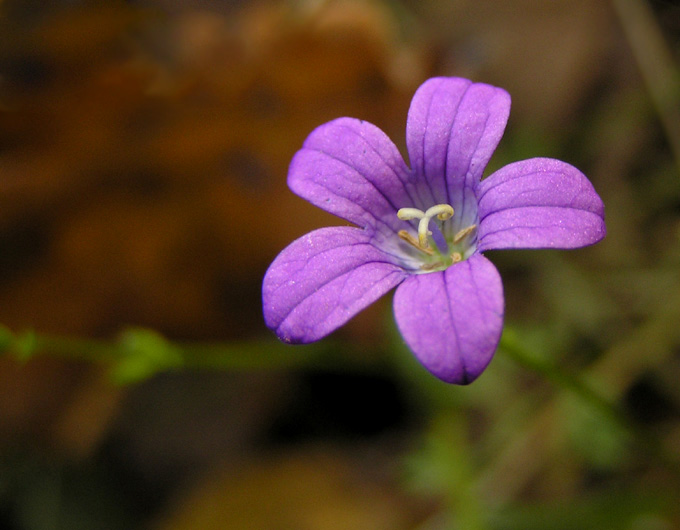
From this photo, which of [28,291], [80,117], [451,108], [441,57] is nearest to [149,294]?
[28,291]

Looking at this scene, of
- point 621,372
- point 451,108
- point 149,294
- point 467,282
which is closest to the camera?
point 467,282

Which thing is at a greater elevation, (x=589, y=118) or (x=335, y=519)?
(x=589, y=118)

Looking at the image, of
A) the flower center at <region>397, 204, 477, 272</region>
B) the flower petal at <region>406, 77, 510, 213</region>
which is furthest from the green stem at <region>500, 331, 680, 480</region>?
the flower petal at <region>406, 77, 510, 213</region>

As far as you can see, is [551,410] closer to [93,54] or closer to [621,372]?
[621,372]

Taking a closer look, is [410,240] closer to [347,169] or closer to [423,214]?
[423,214]

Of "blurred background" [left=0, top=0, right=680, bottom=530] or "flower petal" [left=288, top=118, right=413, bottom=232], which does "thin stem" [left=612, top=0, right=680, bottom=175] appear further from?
"flower petal" [left=288, top=118, right=413, bottom=232]

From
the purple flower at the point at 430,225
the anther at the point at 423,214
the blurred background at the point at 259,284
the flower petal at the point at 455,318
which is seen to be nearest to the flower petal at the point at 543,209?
the purple flower at the point at 430,225
